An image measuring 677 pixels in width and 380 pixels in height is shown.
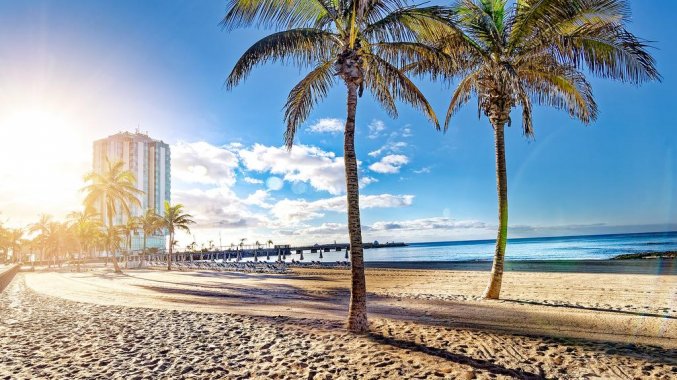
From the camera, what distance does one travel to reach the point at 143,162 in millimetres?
129875

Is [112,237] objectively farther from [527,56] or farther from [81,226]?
[527,56]

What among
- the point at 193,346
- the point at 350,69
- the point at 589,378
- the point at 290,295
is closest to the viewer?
the point at 589,378

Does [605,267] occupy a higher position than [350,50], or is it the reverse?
[350,50]

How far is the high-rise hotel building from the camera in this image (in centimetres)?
12688

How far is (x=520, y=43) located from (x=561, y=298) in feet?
27.3

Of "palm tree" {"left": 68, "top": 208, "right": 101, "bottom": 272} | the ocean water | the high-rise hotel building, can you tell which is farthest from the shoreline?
the high-rise hotel building

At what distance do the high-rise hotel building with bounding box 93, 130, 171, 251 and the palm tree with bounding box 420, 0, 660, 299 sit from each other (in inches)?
4925

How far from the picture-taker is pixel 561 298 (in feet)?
43.4

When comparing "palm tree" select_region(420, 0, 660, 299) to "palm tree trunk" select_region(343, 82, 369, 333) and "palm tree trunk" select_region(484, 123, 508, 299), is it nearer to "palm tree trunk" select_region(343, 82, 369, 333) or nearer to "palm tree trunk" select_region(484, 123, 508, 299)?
"palm tree trunk" select_region(484, 123, 508, 299)

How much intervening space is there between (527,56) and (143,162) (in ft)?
451

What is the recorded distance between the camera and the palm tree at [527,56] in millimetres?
9664

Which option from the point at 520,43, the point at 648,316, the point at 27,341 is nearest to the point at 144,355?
the point at 27,341

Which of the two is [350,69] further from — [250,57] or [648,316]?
[648,316]

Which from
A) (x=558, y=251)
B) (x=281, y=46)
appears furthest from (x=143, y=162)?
(x=281, y=46)
